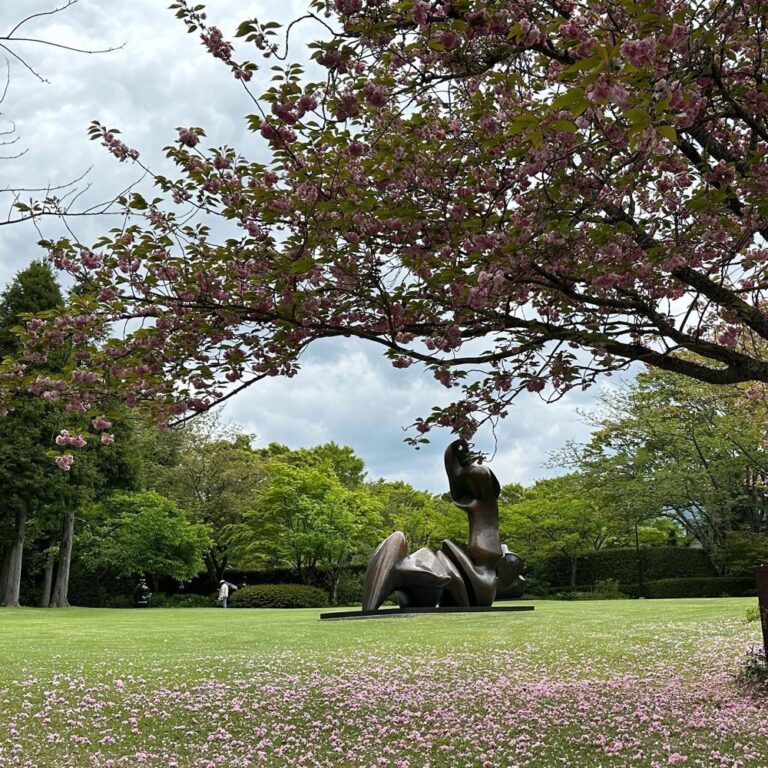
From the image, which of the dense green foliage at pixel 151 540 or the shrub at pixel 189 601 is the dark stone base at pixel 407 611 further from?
the shrub at pixel 189 601

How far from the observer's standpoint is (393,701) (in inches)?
291

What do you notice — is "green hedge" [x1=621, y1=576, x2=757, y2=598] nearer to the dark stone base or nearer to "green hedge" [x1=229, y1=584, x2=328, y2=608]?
"green hedge" [x1=229, y1=584, x2=328, y2=608]

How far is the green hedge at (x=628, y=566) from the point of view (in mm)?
33188

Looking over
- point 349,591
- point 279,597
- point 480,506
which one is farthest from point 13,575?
point 480,506

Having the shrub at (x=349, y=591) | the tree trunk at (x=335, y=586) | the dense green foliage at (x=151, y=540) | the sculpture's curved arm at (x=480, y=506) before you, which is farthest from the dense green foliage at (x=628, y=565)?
the sculpture's curved arm at (x=480, y=506)

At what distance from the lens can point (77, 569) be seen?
1474 inches

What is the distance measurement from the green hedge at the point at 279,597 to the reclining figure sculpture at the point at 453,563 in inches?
386

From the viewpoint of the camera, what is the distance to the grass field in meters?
5.64

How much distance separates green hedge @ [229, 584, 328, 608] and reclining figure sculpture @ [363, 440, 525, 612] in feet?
32.1

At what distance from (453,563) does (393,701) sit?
36.6ft

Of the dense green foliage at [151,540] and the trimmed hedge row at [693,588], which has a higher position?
the dense green foliage at [151,540]

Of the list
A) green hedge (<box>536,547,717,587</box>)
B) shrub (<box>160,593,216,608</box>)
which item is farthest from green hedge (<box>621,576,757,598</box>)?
shrub (<box>160,593,216,608</box>)

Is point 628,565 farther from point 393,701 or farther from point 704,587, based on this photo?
point 393,701

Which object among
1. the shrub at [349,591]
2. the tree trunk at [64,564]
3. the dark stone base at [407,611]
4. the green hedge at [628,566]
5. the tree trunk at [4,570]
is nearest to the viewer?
the dark stone base at [407,611]
